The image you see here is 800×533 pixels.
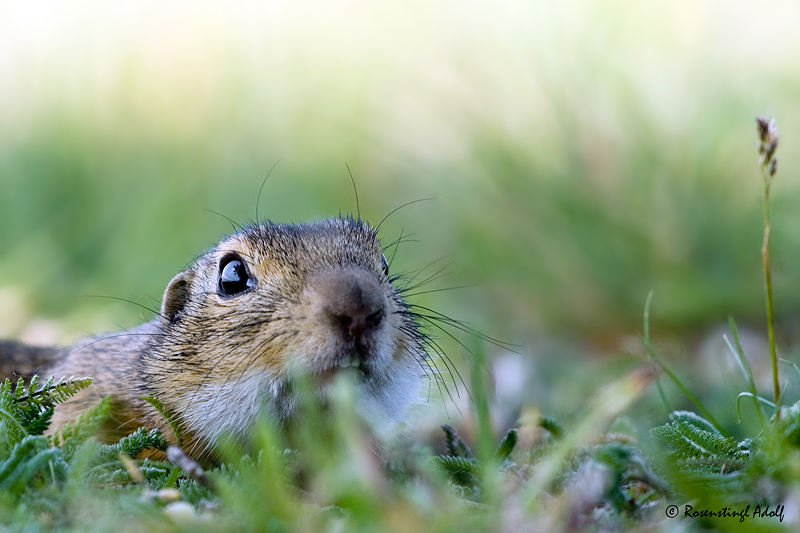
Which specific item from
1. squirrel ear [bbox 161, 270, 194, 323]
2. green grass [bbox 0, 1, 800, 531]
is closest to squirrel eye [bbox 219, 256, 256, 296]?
squirrel ear [bbox 161, 270, 194, 323]

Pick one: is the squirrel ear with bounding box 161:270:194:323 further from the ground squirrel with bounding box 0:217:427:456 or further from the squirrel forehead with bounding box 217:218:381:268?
the squirrel forehead with bounding box 217:218:381:268

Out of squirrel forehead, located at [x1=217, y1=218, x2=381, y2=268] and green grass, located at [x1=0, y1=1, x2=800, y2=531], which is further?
green grass, located at [x1=0, y1=1, x2=800, y2=531]

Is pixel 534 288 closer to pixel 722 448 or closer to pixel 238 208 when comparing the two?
pixel 238 208

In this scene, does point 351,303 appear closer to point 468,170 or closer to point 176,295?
point 176,295

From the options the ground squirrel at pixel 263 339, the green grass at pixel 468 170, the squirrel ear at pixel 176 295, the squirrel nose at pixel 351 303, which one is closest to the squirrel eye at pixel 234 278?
the ground squirrel at pixel 263 339

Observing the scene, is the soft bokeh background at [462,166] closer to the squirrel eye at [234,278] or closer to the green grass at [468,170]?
the green grass at [468,170]

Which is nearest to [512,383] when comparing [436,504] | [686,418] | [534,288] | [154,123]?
[534,288]
